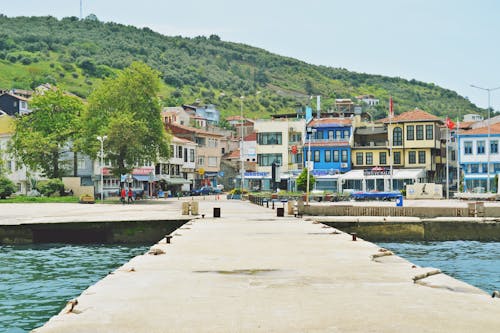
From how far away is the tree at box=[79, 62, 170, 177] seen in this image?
7744 centimetres

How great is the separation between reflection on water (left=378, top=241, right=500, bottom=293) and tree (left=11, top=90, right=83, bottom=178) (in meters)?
52.2

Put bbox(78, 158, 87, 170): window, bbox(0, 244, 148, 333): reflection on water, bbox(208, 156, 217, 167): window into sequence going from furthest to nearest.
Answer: bbox(208, 156, 217, 167): window < bbox(78, 158, 87, 170): window < bbox(0, 244, 148, 333): reflection on water

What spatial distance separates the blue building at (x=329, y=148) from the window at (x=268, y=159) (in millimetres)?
6578

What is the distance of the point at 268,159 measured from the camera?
110m

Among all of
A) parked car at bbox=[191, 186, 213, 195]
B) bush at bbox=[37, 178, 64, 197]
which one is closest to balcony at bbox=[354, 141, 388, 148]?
parked car at bbox=[191, 186, 213, 195]

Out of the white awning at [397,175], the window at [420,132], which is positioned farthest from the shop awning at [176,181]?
the window at [420,132]

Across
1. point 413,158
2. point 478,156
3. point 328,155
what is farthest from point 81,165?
point 478,156

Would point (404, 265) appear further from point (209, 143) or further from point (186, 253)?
point (209, 143)

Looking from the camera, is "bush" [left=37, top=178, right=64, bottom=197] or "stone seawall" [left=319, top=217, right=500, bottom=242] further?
"bush" [left=37, top=178, right=64, bottom=197]

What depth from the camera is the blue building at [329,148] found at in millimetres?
101875

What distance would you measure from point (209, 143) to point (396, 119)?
3395 cm

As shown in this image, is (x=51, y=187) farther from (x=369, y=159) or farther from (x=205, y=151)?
(x=369, y=159)

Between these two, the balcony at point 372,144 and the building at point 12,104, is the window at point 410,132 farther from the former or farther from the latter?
the building at point 12,104

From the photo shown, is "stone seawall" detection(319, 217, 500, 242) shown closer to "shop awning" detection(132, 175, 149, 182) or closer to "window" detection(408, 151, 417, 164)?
"window" detection(408, 151, 417, 164)
